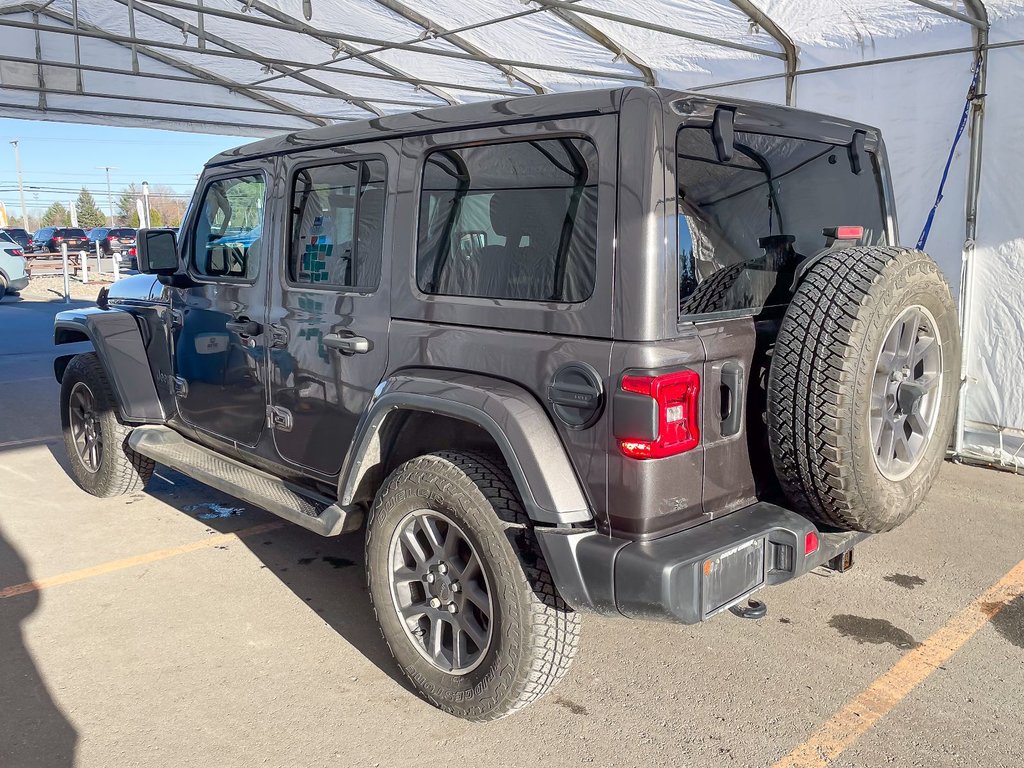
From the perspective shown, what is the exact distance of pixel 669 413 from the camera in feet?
7.75

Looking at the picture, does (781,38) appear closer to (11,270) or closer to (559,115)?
(559,115)

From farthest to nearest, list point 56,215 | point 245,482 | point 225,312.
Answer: point 56,215 < point 225,312 < point 245,482

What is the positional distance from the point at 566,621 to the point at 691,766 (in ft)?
1.90

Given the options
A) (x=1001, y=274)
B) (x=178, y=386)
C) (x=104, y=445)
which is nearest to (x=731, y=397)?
(x=178, y=386)

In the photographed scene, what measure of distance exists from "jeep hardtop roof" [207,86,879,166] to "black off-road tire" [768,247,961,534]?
0.52 m

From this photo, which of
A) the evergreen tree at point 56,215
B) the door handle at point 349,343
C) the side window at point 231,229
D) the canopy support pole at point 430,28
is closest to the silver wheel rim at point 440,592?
the door handle at point 349,343

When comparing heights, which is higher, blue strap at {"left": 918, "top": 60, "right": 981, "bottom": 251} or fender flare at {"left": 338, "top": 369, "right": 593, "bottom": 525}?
blue strap at {"left": 918, "top": 60, "right": 981, "bottom": 251}

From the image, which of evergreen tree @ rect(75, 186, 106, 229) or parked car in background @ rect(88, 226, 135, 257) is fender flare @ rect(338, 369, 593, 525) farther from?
evergreen tree @ rect(75, 186, 106, 229)

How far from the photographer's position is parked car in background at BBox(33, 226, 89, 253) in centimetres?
3369

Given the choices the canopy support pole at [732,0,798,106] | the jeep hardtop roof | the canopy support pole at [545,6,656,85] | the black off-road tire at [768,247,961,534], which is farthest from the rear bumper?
the canopy support pole at [545,6,656,85]

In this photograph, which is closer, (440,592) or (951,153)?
(440,592)

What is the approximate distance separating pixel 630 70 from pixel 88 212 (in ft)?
272

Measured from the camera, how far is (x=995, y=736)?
2.73 metres

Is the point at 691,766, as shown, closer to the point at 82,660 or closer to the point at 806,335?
the point at 806,335
